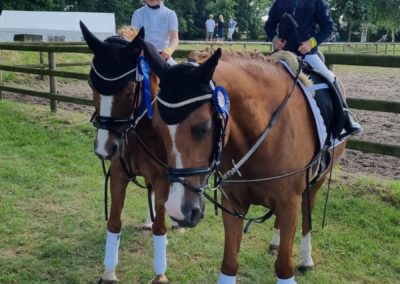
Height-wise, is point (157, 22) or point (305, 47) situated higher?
point (157, 22)

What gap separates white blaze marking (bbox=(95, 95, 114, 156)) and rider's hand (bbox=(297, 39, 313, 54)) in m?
1.65

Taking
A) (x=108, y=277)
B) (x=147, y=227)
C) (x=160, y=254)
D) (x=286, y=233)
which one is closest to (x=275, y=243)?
(x=160, y=254)

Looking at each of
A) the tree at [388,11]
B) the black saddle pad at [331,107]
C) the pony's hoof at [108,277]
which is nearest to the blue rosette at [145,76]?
the black saddle pad at [331,107]

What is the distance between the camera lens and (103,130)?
318cm

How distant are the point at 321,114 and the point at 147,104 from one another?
1.28 metres

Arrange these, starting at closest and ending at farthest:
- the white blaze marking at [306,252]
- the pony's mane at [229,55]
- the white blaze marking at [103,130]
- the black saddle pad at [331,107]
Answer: the pony's mane at [229,55]
the white blaze marking at [103,130]
the black saddle pad at [331,107]
the white blaze marking at [306,252]

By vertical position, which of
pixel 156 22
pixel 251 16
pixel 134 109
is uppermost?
pixel 251 16

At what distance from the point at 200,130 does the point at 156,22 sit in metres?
2.26

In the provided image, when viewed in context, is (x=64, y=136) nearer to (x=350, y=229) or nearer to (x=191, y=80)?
(x=350, y=229)

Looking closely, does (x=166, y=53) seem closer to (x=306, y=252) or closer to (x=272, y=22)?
(x=272, y=22)

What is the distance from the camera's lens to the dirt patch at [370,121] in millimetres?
6598

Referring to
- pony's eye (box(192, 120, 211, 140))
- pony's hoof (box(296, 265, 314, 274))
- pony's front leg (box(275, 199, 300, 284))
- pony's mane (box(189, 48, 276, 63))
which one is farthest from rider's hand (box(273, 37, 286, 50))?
pony's hoof (box(296, 265, 314, 274))

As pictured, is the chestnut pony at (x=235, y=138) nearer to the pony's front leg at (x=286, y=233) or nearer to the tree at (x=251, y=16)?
the pony's front leg at (x=286, y=233)

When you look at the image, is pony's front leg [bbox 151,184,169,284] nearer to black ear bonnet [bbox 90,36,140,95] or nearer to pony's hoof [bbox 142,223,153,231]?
pony's hoof [bbox 142,223,153,231]
